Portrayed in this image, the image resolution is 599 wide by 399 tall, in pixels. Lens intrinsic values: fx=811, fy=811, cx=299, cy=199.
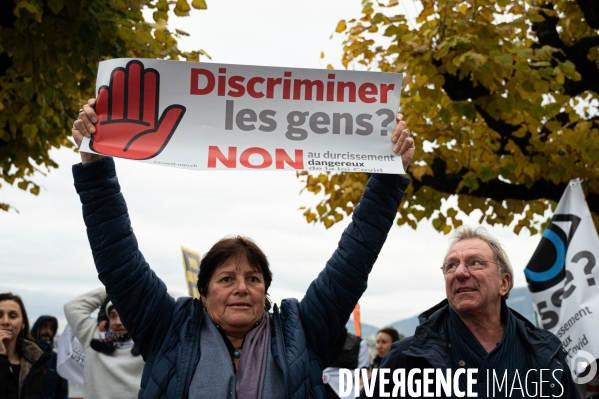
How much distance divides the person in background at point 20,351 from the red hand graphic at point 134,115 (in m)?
2.55

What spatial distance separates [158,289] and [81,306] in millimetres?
2634

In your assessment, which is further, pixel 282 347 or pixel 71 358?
pixel 71 358

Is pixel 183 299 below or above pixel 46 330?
below

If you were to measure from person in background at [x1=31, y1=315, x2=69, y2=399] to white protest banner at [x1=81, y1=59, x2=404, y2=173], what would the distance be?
519cm

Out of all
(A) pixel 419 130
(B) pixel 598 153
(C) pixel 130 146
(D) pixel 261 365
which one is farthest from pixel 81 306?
(B) pixel 598 153

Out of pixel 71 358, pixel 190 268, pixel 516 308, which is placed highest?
pixel 516 308

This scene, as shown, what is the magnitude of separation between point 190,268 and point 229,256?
553cm

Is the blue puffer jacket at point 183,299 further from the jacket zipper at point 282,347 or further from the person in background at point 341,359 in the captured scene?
the person in background at point 341,359

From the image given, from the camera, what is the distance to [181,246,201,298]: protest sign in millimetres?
8273

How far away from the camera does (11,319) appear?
17.8 feet

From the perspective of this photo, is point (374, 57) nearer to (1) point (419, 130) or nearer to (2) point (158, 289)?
(1) point (419, 130)

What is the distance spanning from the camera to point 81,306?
5480 millimetres

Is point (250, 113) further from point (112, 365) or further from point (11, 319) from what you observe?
point (11, 319)

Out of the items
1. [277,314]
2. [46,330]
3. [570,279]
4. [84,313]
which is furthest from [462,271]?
[46,330]
